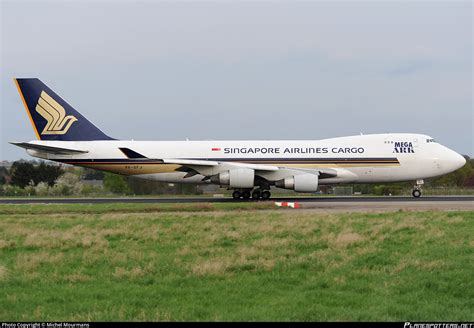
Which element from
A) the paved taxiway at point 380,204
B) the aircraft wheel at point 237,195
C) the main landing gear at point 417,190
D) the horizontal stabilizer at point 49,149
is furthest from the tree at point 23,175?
the main landing gear at point 417,190

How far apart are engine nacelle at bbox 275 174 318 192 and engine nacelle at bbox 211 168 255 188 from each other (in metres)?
1.98

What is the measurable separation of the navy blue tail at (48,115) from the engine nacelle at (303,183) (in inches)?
494

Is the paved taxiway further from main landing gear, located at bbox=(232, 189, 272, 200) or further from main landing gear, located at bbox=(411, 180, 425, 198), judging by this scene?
main landing gear, located at bbox=(411, 180, 425, 198)

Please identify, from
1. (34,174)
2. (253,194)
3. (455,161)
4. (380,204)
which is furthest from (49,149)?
(34,174)

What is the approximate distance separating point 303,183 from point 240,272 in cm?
2168

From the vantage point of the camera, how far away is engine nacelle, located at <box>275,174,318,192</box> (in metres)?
30.9

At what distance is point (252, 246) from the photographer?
40.5ft

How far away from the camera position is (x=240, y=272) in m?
9.54

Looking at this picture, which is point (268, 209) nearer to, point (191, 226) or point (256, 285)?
point (191, 226)

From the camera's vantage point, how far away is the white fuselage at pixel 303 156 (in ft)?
109

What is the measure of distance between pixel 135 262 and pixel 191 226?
5927 mm
